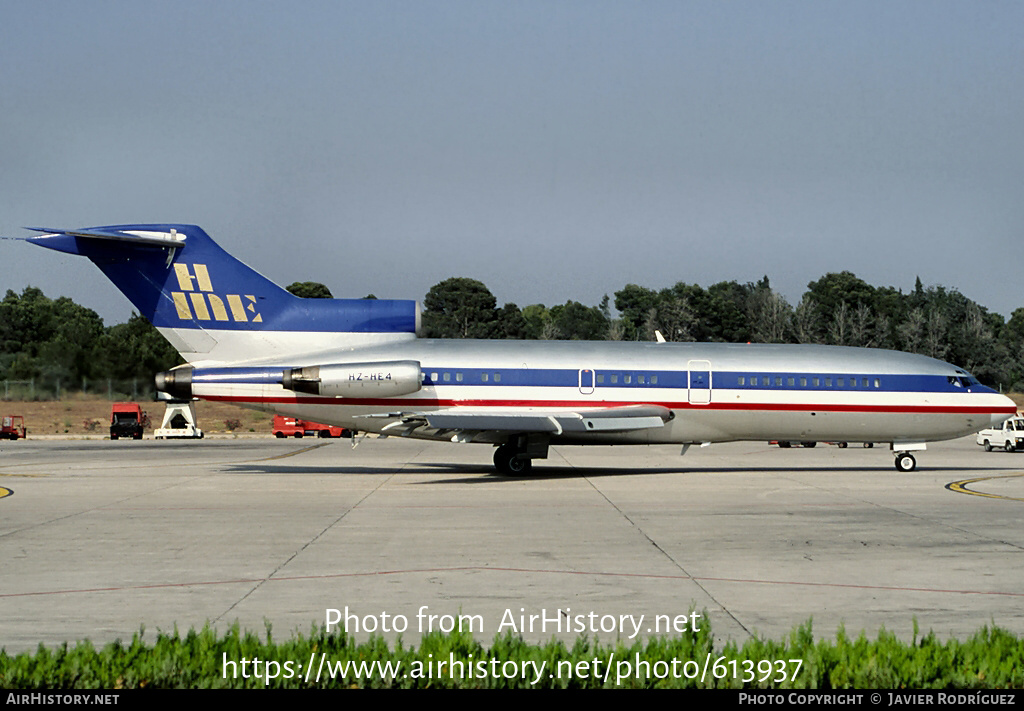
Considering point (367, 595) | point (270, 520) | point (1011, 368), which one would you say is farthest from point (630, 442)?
point (1011, 368)

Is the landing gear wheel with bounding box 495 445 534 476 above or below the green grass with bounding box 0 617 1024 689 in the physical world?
below

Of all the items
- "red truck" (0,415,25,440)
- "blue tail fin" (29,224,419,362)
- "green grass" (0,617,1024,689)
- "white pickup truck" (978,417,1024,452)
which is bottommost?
"red truck" (0,415,25,440)

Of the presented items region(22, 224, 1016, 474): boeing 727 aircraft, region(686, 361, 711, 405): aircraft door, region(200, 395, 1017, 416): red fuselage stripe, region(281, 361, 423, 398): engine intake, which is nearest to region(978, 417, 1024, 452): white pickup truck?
region(22, 224, 1016, 474): boeing 727 aircraft

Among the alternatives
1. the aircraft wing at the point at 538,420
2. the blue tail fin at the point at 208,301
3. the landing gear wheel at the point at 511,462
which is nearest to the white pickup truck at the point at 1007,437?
the aircraft wing at the point at 538,420

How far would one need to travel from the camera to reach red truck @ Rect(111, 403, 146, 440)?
5531 centimetres

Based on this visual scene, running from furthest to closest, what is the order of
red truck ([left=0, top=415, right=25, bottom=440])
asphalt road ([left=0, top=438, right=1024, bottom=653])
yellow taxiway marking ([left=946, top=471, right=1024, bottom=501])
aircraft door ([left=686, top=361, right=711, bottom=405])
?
1. red truck ([left=0, top=415, right=25, bottom=440])
2. aircraft door ([left=686, top=361, right=711, bottom=405])
3. yellow taxiway marking ([left=946, top=471, right=1024, bottom=501])
4. asphalt road ([left=0, top=438, right=1024, bottom=653])

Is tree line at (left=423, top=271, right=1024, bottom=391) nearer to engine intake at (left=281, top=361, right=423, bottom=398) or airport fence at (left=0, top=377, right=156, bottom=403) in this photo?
airport fence at (left=0, top=377, right=156, bottom=403)

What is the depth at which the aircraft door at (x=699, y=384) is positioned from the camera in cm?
2762

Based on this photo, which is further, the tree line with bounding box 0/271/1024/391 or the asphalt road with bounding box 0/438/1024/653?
the tree line with bounding box 0/271/1024/391

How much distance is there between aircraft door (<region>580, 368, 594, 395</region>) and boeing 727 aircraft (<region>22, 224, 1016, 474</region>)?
32 millimetres

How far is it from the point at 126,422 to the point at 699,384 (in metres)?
39.6

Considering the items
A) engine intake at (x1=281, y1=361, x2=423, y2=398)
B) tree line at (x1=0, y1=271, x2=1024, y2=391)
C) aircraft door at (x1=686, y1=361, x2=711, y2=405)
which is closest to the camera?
engine intake at (x1=281, y1=361, x2=423, y2=398)

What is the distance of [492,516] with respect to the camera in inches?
703

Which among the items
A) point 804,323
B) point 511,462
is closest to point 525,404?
point 511,462
